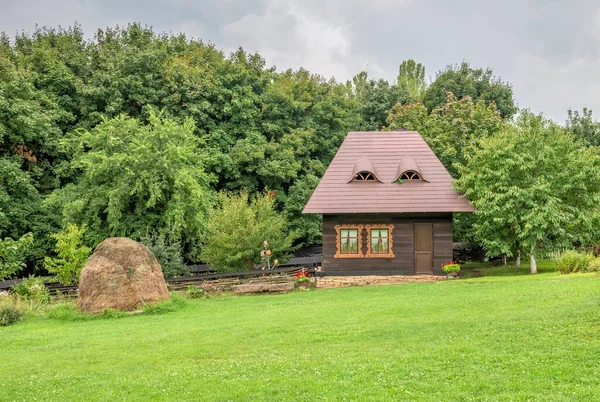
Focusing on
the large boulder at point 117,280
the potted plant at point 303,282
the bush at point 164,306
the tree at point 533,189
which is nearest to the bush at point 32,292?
the large boulder at point 117,280

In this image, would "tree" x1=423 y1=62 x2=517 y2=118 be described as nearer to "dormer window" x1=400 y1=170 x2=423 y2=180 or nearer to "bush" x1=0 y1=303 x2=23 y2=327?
"dormer window" x1=400 y1=170 x2=423 y2=180

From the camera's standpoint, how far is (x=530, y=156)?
22625 millimetres

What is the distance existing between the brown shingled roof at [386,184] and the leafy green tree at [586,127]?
21704mm

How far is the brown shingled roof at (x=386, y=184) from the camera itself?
77.4 ft

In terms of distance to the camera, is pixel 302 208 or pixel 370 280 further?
pixel 302 208

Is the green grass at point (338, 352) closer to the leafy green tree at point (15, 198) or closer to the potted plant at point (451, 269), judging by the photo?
the potted plant at point (451, 269)

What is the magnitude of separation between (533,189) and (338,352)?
15.2m

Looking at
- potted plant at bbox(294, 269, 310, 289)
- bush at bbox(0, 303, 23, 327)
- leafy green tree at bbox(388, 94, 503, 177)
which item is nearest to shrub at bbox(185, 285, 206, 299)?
potted plant at bbox(294, 269, 310, 289)

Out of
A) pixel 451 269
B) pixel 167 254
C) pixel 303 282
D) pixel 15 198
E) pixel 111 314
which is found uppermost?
pixel 15 198

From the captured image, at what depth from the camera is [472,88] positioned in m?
43.2

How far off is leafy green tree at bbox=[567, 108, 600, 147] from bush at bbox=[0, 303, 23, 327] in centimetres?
3948

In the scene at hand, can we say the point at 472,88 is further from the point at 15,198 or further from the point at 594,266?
the point at 15,198

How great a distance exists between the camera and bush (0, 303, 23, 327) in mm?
17453

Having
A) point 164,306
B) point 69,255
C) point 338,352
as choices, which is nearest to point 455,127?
point 164,306
